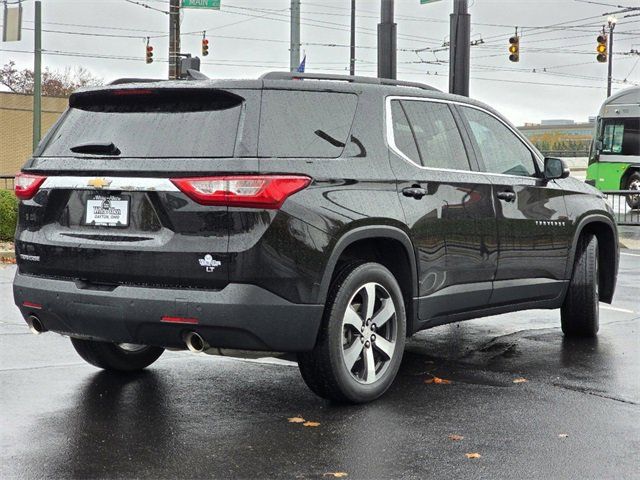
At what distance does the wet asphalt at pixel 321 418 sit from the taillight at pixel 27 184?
1.18 m

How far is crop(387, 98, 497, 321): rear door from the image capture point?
6.38 m

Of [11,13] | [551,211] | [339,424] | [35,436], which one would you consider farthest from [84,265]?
[11,13]

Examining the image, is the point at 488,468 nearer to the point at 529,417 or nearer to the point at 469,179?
the point at 529,417

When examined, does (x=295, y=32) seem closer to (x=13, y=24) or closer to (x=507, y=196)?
(x=13, y=24)

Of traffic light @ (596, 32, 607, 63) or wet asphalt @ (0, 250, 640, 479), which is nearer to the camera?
wet asphalt @ (0, 250, 640, 479)

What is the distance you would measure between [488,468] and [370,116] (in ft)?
7.46

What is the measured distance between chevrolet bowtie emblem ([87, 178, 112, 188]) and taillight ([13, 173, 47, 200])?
0.41 meters

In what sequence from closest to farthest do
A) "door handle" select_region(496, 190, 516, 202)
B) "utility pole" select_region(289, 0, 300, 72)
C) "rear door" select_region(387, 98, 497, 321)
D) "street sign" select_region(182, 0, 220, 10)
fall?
1. "rear door" select_region(387, 98, 497, 321)
2. "door handle" select_region(496, 190, 516, 202)
3. "utility pole" select_region(289, 0, 300, 72)
4. "street sign" select_region(182, 0, 220, 10)

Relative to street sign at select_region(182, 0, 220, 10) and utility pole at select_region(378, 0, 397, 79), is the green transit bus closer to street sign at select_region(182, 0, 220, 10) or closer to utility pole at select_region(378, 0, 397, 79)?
street sign at select_region(182, 0, 220, 10)

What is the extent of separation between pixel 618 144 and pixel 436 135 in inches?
1103

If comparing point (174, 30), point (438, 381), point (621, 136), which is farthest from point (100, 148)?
point (621, 136)

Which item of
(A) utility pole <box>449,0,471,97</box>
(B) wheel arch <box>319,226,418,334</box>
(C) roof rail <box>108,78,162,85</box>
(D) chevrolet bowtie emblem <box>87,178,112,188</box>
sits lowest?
(B) wheel arch <box>319,226,418,334</box>

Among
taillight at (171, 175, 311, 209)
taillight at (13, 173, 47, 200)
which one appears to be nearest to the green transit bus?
taillight at (13, 173, 47, 200)

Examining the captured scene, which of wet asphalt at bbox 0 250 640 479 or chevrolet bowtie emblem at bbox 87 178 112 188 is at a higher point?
chevrolet bowtie emblem at bbox 87 178 112 188
